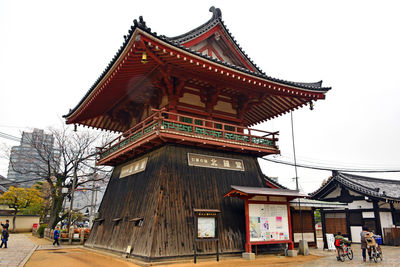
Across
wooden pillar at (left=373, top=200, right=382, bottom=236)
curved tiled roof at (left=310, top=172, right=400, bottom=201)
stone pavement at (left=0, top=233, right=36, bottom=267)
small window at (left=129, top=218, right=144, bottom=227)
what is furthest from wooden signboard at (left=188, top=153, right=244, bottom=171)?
wooden pillar at (left=373, top=200, right=382, bottom=236)

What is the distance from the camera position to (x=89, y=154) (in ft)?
98.6

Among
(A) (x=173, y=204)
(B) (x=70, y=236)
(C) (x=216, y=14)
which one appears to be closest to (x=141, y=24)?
(A) (x=173, y=204)

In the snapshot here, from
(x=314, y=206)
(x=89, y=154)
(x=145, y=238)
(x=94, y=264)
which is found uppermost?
(x=89, y=154)

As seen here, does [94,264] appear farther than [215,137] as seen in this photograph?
No

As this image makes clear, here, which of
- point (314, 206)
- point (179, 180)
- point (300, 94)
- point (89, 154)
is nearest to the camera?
point (179, 180)

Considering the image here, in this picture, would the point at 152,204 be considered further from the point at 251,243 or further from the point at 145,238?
the point at 251,243

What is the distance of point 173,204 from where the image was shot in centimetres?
1292

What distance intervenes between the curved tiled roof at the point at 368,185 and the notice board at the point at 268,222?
478 inches

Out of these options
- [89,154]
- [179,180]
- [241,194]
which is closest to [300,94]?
[241,194]

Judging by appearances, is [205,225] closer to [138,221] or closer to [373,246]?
[138,221]

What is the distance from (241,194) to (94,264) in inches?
281

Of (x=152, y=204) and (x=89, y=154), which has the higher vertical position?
(x=89, y=154)

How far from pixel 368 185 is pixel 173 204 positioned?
869 inches

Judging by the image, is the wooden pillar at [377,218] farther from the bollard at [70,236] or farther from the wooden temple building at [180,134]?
the bollard at [70,236]
